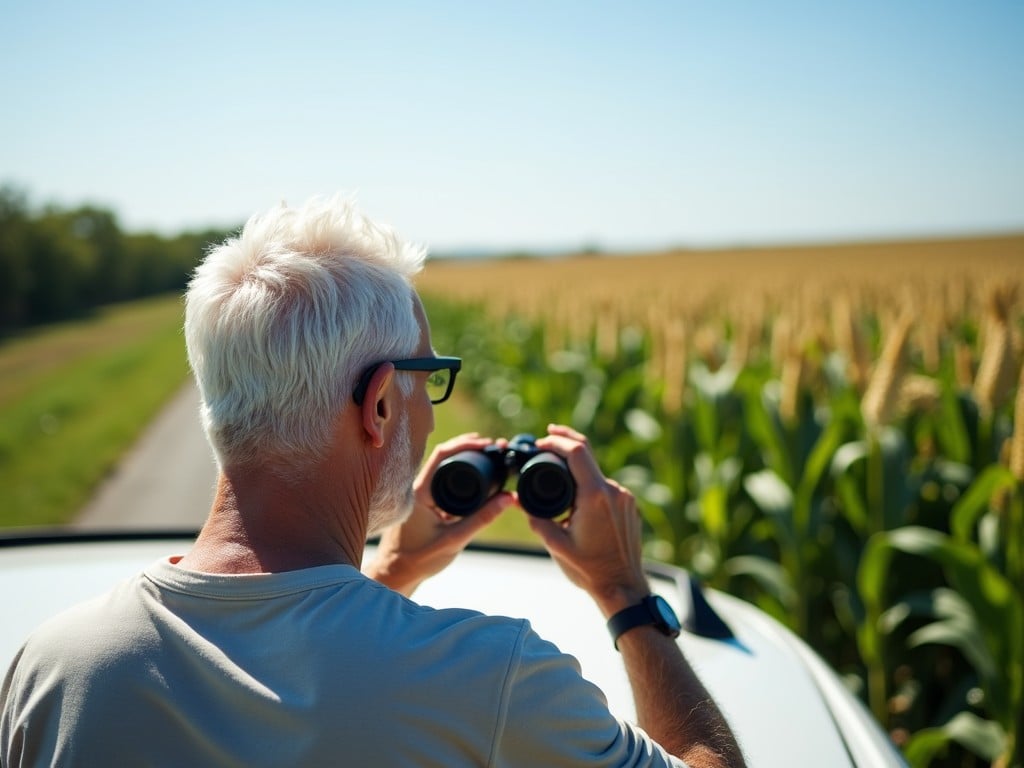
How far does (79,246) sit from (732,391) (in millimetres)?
62518

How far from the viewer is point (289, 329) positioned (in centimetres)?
137

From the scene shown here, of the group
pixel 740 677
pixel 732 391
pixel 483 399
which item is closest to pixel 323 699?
pixel 740 677

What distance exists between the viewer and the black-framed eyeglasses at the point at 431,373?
1.43m

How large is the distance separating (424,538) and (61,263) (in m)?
56.9

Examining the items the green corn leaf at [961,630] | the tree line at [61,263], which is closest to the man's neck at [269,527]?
the green corn leaf at [961,630]

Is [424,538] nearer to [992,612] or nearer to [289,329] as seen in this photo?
[289,329]

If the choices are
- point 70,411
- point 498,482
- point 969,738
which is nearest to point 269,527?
point 498,482

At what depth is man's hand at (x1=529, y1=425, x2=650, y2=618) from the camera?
166cm

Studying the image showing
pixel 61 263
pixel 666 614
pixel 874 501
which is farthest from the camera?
pixel 61 263

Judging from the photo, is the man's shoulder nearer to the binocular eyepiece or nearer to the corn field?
the binocular eyepiece

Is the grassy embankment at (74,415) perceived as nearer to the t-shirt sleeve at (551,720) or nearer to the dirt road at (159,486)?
the dirt road at (159,486)

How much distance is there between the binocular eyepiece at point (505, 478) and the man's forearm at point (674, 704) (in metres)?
0.32

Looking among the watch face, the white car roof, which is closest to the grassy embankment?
the white car roof

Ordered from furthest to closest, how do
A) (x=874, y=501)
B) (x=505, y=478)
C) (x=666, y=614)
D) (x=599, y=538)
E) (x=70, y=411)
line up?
(x=70, y=411) < (x=874, y=501) < (x=505, y=478) < (x=599, y=538) < (x=666, y=614)
